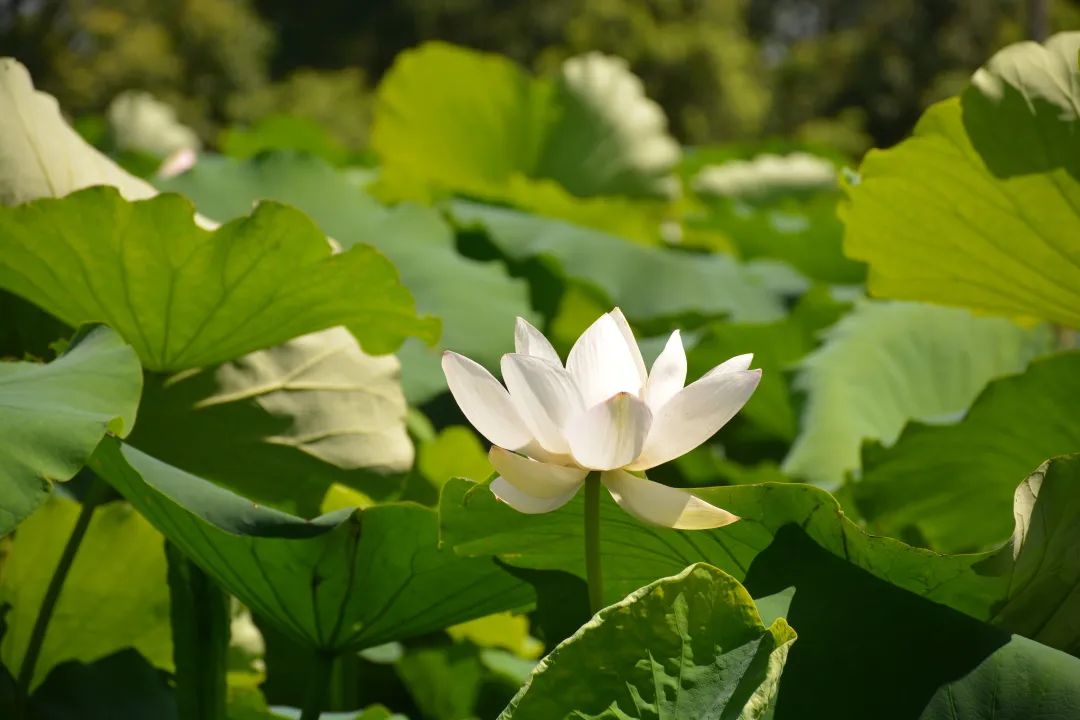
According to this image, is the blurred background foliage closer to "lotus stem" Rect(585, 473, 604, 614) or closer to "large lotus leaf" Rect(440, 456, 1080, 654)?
"large lotus leaf" Rect(440, 456, 1080, 654)

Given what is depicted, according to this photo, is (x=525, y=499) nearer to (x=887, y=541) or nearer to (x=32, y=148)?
(x=887, y=541)

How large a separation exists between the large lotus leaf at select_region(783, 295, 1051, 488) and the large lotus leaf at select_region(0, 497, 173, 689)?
62 centimetres

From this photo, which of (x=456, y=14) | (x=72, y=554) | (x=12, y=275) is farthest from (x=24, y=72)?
(x=456, y=14)

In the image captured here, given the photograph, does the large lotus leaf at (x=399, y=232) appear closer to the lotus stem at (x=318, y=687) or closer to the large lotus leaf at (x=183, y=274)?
the large lotus leaf at (x=183, y=274)

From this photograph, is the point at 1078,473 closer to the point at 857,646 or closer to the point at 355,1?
the point at 857,646

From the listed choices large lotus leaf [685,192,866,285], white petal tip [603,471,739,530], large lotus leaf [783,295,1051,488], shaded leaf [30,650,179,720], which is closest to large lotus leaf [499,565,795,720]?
white petal tip [603,471,739,530]

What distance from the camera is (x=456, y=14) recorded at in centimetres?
2092

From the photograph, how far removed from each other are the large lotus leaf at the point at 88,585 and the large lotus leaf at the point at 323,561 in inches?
7.0

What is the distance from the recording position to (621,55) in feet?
49.7

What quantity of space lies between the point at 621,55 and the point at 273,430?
14.7m

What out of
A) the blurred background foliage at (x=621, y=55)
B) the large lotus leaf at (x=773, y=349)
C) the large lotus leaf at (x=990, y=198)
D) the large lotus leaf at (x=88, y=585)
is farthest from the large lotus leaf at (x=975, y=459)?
the blurred background foliage at (x=621, y=55)

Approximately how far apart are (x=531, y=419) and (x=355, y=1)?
24810 mm

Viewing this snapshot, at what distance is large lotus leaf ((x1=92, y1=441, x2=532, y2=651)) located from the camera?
0.70 m

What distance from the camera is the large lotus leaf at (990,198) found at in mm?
846
